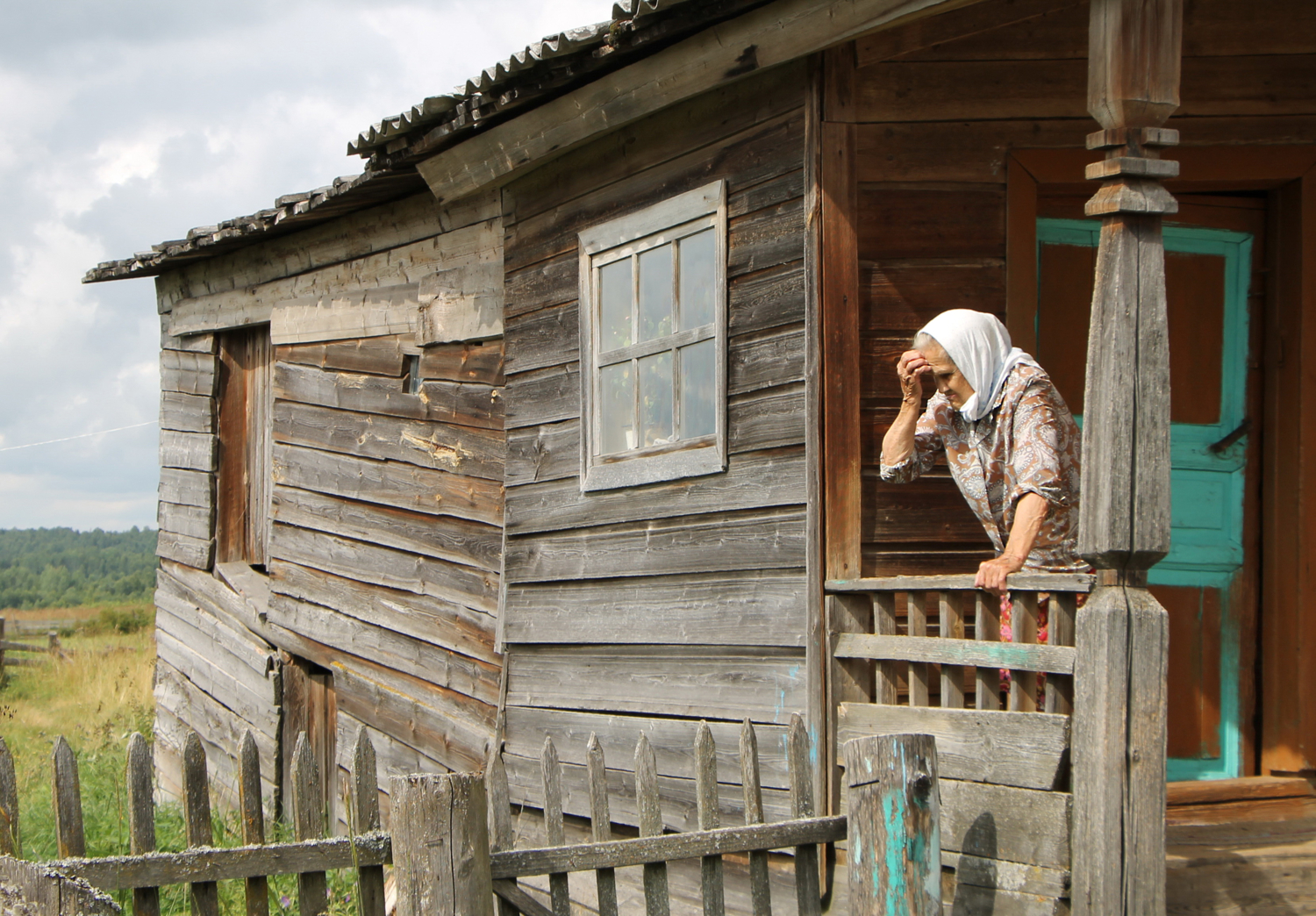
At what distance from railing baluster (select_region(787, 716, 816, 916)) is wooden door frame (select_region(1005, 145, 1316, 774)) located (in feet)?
6.18

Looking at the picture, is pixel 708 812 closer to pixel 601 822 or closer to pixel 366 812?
pixel 601 822

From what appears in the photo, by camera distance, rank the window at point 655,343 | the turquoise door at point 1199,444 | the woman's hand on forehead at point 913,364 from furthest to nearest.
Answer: the window at point 655,343
the turquoise door at point 1199,444
the woman's hand on forehead at point 913,364

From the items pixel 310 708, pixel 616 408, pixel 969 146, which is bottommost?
pixel 310 708

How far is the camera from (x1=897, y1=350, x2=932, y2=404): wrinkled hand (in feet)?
14.5

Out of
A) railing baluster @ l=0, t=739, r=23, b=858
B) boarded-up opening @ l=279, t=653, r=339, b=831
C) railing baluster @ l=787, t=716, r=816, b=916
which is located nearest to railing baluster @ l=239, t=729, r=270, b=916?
railing baluster @ l=0, t=739, r=23, b=858

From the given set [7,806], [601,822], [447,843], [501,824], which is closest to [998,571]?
[601,822]

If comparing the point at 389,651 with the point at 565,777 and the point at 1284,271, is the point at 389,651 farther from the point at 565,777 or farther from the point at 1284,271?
the point at 1284,271

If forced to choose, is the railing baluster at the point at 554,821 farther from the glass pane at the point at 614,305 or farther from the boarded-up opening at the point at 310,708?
the boarded-up opening at the point at 310,708

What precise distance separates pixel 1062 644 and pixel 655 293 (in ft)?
8.62

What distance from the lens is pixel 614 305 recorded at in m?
5.97

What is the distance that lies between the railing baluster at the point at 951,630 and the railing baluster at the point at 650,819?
102cm

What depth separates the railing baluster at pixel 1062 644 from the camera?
3809mm

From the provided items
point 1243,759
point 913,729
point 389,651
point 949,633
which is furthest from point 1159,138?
point 389,651

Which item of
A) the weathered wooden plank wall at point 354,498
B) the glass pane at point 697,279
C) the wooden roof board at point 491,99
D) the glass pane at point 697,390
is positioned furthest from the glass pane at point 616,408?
the wooden roof board at point 491,99
